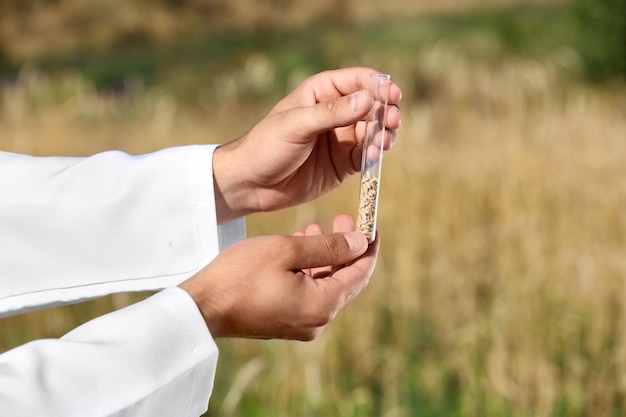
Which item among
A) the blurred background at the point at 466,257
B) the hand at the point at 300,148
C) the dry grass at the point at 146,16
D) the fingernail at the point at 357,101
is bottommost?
the blurred background at the point at 466,257

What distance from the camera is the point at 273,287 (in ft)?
3.87

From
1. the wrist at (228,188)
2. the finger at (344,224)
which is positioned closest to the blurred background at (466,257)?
the wrist at (228,188)

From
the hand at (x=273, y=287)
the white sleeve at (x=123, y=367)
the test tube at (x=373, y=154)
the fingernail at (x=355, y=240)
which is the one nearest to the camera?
the white sleeve at (x=123, y=367)

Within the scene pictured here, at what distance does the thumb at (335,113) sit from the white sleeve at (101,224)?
19 centimetres

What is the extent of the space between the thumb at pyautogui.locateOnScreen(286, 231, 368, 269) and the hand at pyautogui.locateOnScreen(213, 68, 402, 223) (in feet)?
0.55

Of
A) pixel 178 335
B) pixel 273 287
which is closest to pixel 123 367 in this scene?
pixel 178 335

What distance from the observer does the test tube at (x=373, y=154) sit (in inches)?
55.0

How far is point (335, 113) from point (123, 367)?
478 mm

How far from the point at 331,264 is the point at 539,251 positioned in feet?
5.88

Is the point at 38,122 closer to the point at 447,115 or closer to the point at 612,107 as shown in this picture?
the point at 447,115

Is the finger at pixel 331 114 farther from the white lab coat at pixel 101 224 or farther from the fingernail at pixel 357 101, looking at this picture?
the white lab coat at pixel 101 224

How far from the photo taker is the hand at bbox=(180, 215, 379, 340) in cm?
116

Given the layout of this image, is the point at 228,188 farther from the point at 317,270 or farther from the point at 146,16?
the point at 146,16

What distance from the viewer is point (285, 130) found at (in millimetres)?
1408
